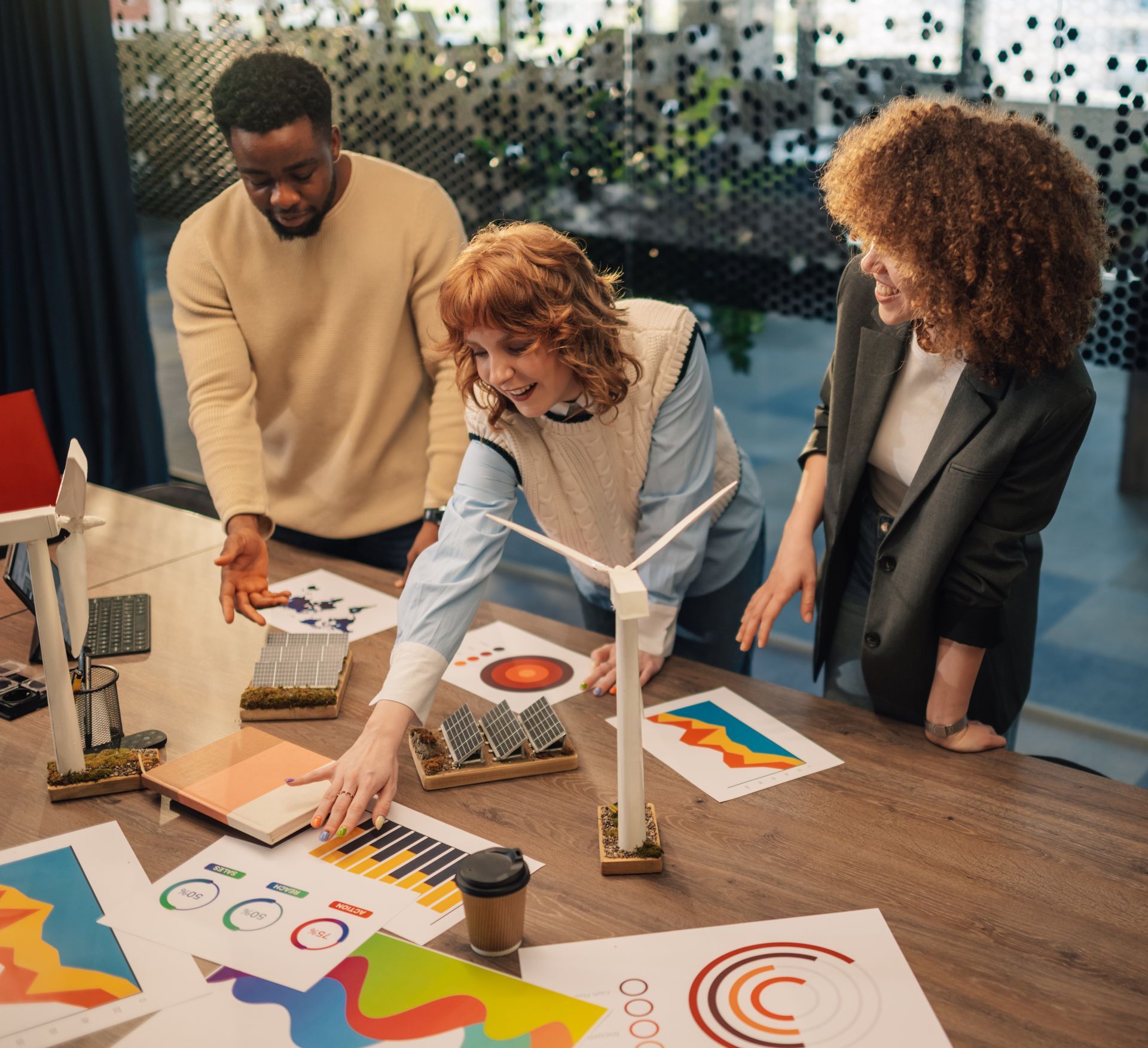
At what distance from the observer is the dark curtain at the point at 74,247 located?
159 inches

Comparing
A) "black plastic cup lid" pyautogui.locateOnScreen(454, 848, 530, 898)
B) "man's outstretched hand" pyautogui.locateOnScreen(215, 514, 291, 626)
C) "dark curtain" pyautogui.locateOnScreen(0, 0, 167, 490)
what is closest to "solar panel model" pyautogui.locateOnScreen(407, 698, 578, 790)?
"black plastic cup lid" pyautogui.locateOnScreen(454, 848, 530, 898)

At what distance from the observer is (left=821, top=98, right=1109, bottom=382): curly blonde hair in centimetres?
143

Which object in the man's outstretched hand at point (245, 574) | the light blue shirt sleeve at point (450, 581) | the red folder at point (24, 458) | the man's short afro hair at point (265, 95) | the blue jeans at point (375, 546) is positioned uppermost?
the man's short afro hair at point (265, 95)

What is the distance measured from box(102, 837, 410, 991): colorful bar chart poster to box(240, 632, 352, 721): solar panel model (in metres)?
0.34

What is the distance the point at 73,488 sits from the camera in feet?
5.13

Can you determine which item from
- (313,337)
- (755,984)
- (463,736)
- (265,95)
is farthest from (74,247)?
(755,984)

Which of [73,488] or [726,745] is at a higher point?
[73,488]

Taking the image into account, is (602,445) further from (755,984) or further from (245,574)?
(755,984)

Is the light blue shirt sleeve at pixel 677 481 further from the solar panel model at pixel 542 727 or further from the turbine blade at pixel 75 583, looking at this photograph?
the turbine blade at pixel 75 583

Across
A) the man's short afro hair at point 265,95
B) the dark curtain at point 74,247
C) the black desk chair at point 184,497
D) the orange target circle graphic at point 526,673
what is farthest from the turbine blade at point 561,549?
the dark curtain at point 74,247

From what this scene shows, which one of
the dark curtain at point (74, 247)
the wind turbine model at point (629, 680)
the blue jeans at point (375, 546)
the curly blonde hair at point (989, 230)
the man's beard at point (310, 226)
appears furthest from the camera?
the dark curtain at point (74, 247)

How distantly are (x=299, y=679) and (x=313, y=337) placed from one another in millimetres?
804

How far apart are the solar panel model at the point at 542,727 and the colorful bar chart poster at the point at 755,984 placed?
366 millimetres

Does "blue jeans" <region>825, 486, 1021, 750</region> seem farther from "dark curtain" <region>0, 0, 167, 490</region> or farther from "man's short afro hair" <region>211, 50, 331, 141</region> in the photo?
"dark curtain" <region>0, 0, 167, 490</region>
